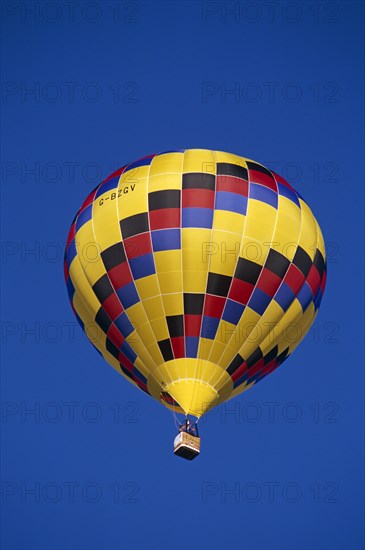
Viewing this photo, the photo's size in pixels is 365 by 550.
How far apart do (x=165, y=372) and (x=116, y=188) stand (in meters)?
3.52

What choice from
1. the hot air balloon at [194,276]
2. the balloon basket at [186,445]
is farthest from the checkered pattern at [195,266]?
the balloon basket at [186,445]

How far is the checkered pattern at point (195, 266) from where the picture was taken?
22547 millimetres

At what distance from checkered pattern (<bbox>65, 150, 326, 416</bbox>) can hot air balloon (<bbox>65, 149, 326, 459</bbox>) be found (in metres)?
0.02

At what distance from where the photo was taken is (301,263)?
923 inches

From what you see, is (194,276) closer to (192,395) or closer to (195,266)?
(195,266)

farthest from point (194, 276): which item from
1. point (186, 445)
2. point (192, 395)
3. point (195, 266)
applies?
point (186, 445)

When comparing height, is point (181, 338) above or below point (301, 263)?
below

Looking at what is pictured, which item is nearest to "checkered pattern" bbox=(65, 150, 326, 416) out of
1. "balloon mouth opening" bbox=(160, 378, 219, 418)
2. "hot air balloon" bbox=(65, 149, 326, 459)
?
"hot air balloon" bbox=(65, 149, 326, 459)

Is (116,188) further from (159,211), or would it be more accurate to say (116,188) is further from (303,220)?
(303,220)

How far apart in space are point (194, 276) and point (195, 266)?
165 millimetres

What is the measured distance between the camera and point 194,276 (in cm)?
2256

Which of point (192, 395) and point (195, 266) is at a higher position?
point (195, 266)

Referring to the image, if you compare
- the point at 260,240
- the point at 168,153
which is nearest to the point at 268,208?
the point at 260,240

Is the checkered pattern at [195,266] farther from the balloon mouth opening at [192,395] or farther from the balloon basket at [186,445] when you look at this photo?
the balloon basket at [186,445]
